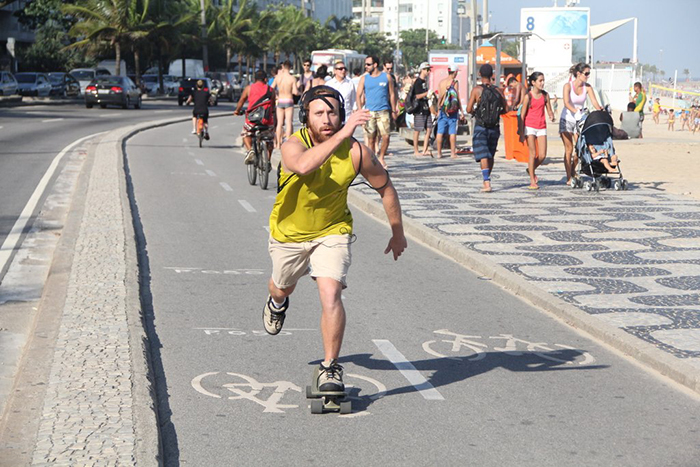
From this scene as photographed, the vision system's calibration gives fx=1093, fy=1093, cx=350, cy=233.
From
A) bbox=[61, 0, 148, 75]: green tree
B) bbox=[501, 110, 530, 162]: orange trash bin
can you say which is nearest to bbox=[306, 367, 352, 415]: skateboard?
bbox=[501, 110, 530, 162]: orange trash bin

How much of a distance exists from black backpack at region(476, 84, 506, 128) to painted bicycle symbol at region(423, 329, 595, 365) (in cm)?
868

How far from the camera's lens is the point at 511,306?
28.2 ft

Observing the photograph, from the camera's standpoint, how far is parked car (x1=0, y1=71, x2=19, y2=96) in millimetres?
54844

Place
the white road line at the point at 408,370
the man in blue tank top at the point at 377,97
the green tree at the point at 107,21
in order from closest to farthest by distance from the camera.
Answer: the white road line at the point at 408,370
the man in blue tank top at the point at 377,97
the green tree at the point at 107,21

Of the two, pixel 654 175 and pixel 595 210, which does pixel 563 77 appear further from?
pixel 595 210

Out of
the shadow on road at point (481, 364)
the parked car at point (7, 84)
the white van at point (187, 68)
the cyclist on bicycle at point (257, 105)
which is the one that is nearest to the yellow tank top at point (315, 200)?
the shadow on road at point (481, 364)

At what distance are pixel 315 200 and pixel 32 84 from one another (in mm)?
56867

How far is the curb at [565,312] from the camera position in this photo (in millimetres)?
6477

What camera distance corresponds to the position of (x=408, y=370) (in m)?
6.56

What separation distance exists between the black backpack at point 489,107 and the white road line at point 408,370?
29.7ft

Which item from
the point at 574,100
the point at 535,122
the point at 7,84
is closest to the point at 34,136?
the point at 535,122

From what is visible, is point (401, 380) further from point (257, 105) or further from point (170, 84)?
point (170, 84)

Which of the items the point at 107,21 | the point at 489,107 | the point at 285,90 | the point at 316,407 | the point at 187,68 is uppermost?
the point at 107,21

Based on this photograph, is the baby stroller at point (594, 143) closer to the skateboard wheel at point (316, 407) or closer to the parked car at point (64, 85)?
the skateboard wheel at point (316, 407)
